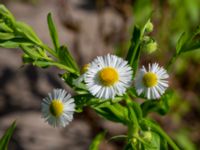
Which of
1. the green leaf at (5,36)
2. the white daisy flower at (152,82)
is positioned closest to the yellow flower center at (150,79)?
the white daisy flower at (152,82)

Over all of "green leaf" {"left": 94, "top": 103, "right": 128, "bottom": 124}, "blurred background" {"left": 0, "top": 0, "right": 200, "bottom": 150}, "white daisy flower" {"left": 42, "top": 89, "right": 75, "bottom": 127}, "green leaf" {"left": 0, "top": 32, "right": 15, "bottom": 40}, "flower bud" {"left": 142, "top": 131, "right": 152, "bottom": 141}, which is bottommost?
"flower bud" {"left": 142, "top": 131, "right": 152, "bottom": 141}

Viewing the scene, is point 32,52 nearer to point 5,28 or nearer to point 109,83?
point 5,28

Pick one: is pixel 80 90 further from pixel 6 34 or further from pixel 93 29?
pixel 93 29

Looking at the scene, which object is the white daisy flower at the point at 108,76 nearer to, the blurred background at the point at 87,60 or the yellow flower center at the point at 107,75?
the yellow flower center at the point at 107,75

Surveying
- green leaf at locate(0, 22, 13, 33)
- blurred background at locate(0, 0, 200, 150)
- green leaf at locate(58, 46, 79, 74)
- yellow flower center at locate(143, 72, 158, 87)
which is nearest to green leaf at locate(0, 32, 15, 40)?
green leaf at locate(0, 22, 13, 33)

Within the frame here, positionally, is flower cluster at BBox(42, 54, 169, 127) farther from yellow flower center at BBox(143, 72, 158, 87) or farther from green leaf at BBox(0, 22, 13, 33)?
green leaf at BBox(0, 22, 13, 33)

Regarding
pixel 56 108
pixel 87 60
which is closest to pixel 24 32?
pixel 56 108
